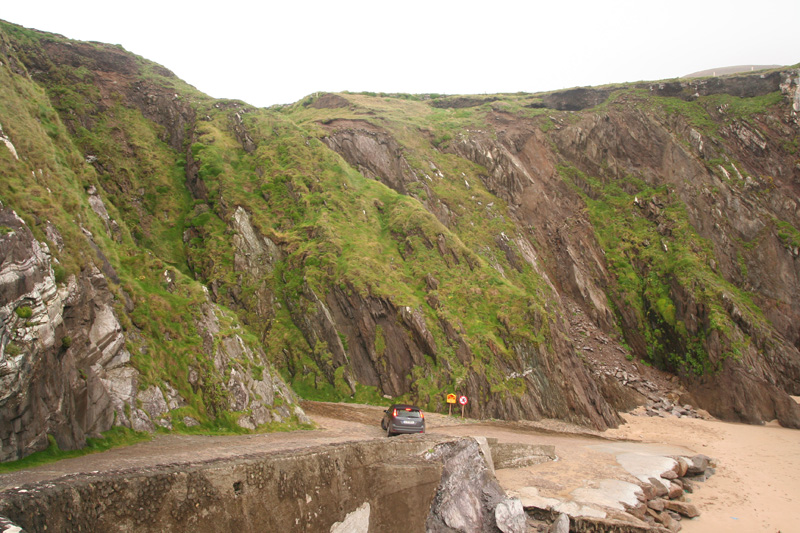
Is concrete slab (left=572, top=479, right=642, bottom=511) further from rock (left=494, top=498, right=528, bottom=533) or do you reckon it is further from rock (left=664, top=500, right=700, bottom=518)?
rock (left=494, top=498, right=528, bottom=533)

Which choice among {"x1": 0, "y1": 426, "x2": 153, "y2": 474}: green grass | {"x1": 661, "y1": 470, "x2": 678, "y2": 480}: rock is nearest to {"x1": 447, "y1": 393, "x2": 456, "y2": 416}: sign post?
{"x1": 661, "y1": 470, "x2": 678, "y2": 480}: rock

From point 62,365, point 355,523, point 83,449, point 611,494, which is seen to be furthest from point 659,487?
point 62,365

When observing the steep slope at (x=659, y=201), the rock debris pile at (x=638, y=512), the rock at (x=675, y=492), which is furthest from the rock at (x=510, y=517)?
the steep slope at (x=659, y=201)

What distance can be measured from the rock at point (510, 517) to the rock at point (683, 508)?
6.76 meters

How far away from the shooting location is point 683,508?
14156 millimetres

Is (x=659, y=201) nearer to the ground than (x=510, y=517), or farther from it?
farther from it

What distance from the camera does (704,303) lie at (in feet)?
107

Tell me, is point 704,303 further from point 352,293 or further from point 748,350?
point 352,293

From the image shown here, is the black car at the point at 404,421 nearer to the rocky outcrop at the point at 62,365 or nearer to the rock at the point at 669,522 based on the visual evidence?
the rocky outcrop at the point at 62,365

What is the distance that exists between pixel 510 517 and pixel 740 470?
51.7ft

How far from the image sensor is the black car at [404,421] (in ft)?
52.9

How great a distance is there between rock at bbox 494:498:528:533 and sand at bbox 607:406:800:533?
254 inches

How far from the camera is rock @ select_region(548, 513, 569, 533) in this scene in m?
11.1

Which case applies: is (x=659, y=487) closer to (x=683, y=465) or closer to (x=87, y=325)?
(x=683, y=465)
